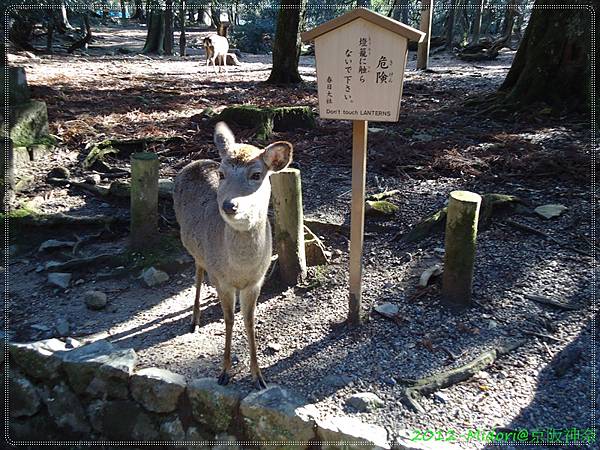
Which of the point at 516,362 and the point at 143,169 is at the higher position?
the point at 143,169

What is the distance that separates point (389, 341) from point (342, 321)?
1.56ft

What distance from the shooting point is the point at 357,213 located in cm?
390

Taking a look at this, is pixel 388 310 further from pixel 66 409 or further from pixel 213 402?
pixel 66 409

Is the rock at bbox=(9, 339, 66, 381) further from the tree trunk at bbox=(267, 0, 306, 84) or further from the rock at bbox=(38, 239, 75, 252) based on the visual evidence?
the tree trunk at bbox=(267, 0, 306, 84)

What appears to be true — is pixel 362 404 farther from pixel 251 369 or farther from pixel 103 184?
pixel 103 184

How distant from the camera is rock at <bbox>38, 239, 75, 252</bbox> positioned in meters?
5.53

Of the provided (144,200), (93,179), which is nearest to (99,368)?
(144,200)

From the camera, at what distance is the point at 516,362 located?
360 cm

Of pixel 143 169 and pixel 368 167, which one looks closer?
pixel 143 169

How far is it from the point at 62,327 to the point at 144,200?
154cm

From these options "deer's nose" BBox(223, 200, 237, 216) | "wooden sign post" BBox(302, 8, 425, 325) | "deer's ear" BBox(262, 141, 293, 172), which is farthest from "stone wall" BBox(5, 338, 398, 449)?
"wooden sign post" BBox(302, 8, 425, 325)

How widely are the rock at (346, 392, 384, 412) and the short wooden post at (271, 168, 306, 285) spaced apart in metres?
1.63

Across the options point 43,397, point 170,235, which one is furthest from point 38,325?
point 170,235

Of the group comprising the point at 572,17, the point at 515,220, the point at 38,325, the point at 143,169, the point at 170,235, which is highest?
the point at 572,17
